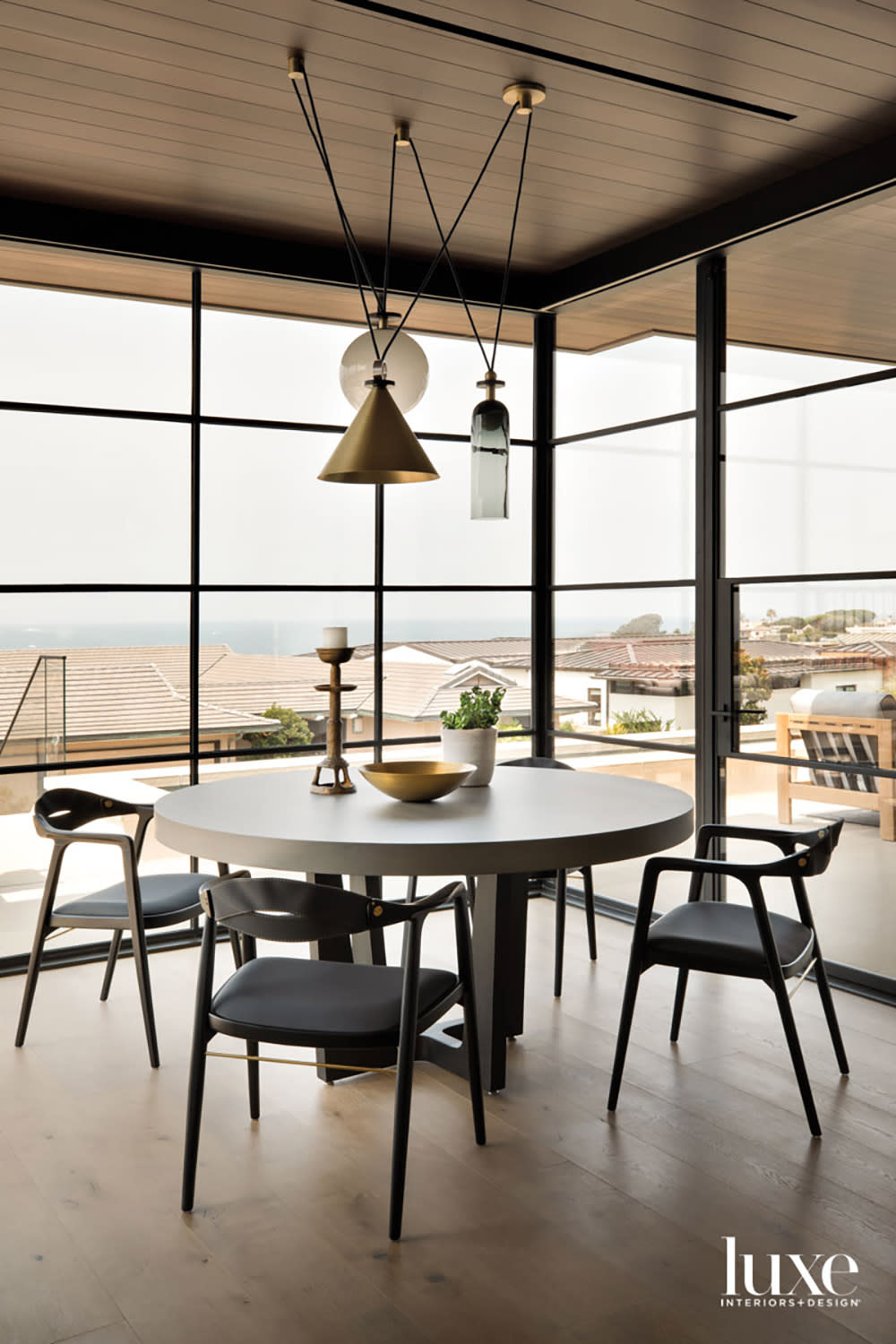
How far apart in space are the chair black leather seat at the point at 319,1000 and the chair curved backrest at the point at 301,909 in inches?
7.8

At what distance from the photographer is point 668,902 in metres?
4.53

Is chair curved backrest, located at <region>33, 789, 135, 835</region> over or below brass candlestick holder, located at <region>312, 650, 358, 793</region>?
below

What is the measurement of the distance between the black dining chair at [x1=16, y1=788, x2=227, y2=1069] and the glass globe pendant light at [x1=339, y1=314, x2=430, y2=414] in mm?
1445

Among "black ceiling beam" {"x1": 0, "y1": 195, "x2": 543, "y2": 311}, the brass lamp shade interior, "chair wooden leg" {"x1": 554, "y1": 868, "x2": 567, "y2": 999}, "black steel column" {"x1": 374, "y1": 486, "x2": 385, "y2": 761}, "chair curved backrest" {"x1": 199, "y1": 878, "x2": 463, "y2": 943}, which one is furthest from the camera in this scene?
"black steel column" {"x1": 374, "y1": 486, "x2": 385, "y2": 761}

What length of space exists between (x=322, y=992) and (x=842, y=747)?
2.09 m

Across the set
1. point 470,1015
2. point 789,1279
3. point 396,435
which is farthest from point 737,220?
point 789,1279

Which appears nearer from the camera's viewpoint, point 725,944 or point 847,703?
point 725,944

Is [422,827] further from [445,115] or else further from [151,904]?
[445,115]

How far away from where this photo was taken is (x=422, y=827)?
2625mm

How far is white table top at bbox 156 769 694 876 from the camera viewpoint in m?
2.44

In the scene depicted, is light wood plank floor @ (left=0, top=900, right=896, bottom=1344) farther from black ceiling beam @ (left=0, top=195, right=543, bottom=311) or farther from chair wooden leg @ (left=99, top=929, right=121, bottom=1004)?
black ceiling beam @ (left=0, top=195, right=543, bottom=311)

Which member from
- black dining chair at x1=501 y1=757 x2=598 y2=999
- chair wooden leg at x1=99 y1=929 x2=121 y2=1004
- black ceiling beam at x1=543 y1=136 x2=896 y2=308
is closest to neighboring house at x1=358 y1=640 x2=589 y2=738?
black dining chair at x1=501 y1=757 x2=598 y2=999

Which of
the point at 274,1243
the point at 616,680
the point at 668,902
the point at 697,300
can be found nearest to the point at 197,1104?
the point at 274,1243

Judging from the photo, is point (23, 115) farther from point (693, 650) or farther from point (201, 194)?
point (693, 650)
